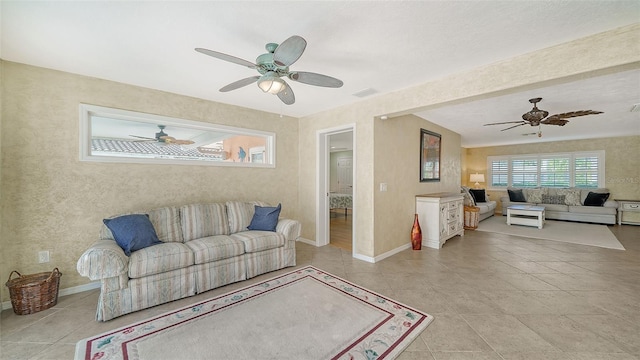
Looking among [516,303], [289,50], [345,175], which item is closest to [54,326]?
[289,50]

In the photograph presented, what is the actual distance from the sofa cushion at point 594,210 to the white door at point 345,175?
21.3 ft

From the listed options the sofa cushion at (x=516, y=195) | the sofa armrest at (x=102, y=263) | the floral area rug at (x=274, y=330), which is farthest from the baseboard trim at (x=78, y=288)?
the sofa cushion at (x=516, y=195)

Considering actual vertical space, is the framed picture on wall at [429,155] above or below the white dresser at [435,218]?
above

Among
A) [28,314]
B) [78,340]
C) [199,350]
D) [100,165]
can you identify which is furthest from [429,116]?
[28,314]

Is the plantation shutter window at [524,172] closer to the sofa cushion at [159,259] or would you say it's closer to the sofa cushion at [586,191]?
the sofa cushion at [586,191]

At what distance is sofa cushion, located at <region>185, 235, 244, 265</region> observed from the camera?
2.71 meters

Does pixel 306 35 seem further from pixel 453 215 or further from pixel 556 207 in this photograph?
pixel 556 207

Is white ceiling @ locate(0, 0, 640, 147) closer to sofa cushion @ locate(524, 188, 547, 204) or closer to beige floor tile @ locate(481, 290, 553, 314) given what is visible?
beige floor tile @ locate(481, 290, 553, 314)

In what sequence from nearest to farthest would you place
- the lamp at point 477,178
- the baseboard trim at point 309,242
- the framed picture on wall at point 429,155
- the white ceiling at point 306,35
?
the white ceiling at point 306,35 → the baseboard trim at point 309,242 → the framed picture on wall at point 429,155 → the lamp at point 477,178

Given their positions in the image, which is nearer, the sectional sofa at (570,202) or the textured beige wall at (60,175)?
the textured beige wall at (60,175)

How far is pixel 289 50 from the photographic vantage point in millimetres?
1681

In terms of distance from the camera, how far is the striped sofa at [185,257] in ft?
7.21

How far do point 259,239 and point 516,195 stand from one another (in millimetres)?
8443

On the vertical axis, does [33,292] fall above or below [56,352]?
above
